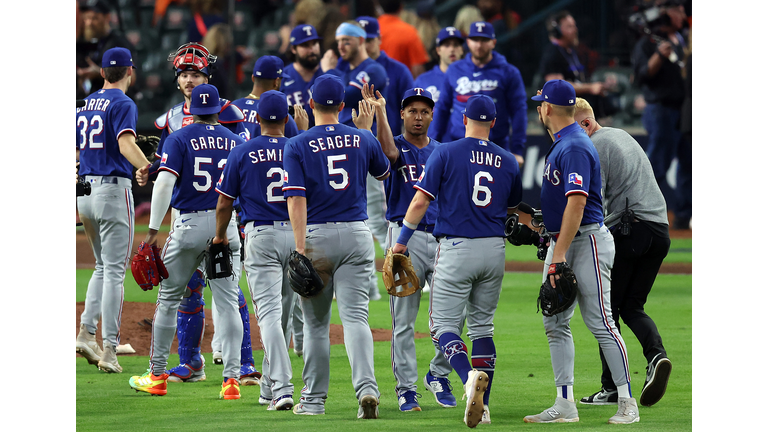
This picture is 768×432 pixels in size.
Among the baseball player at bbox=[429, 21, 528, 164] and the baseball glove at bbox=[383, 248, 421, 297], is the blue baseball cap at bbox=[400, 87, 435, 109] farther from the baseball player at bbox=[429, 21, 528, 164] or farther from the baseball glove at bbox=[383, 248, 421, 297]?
the baseball player at bbox=[429, 21, 528, 164]

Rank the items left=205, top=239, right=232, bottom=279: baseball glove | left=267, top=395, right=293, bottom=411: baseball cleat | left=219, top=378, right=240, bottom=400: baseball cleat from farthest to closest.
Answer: left=219, top=378, right=240, bottom=400: baseball cleat
left=205, top=239, right=232, bottom=279: baseball glove
left=267, top=395, right=293, bottom=411: baseball cleat

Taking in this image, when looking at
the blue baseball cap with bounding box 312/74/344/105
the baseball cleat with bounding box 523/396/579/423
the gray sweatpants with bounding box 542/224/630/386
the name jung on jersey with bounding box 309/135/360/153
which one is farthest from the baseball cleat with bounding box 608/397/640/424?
the blue baseball cap with bounding box 312/74/344/105

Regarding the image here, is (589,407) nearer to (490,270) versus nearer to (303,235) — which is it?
(490,270)

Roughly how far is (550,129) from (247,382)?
2.91 m

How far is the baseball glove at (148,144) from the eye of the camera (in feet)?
27.2

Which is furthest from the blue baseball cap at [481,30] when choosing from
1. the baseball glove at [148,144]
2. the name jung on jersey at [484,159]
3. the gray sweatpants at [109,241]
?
the name jung on jersey at [484,159]

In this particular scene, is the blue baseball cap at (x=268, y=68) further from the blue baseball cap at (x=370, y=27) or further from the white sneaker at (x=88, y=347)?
the blue baseball cap at (x=370, y=27)

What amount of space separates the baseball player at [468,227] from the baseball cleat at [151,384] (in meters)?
2.04

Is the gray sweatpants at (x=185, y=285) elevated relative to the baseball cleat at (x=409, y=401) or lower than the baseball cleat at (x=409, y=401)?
elevated

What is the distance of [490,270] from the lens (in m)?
5.87

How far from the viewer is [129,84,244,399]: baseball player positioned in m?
6.58

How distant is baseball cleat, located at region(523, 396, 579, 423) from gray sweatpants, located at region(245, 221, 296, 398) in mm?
1520

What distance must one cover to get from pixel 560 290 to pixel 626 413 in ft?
2.75

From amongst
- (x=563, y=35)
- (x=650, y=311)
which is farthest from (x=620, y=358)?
(x=563, y=35)
